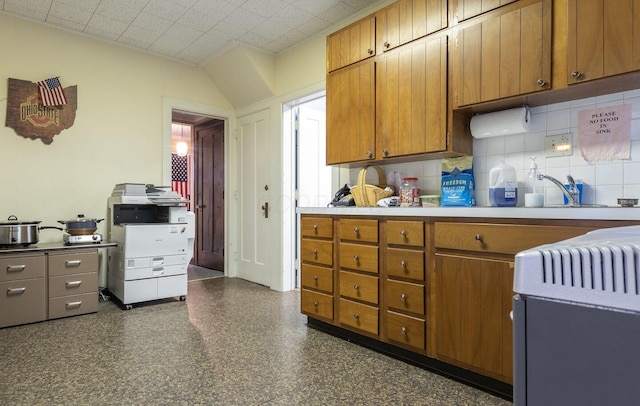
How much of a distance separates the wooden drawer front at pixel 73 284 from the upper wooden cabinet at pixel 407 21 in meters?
3.14

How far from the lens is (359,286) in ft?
8.26

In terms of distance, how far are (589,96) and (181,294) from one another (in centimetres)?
370

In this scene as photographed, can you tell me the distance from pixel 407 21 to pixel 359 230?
1.49m

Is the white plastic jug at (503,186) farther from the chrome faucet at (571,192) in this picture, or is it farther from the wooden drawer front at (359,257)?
the wooden drawer front at (359,257)

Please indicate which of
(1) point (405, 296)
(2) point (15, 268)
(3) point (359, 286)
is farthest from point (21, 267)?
(1) point (405, 296)

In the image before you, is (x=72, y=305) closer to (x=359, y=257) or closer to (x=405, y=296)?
(x=359, y=257)

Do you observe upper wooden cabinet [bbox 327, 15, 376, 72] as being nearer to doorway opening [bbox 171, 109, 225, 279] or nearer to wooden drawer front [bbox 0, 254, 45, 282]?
doorway opening [bbox 171, 109, 225, 279]

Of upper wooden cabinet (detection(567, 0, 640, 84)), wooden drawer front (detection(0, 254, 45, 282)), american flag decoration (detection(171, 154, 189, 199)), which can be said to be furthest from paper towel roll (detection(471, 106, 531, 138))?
american flag decoration (detection(171, 154, 189, 199))

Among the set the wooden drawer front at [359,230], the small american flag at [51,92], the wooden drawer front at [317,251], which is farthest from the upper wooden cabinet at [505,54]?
the small american flag at [51,92]

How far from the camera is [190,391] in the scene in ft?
6.33

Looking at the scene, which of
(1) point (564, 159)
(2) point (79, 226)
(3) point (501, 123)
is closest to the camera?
(1) point (564, 159)

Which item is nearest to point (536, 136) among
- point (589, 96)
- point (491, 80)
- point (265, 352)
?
point (589, 96)

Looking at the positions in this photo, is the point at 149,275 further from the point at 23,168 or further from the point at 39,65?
the point at 39,65

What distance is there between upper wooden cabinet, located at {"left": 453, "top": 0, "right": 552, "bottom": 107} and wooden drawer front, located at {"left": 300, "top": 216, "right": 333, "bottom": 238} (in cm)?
120
